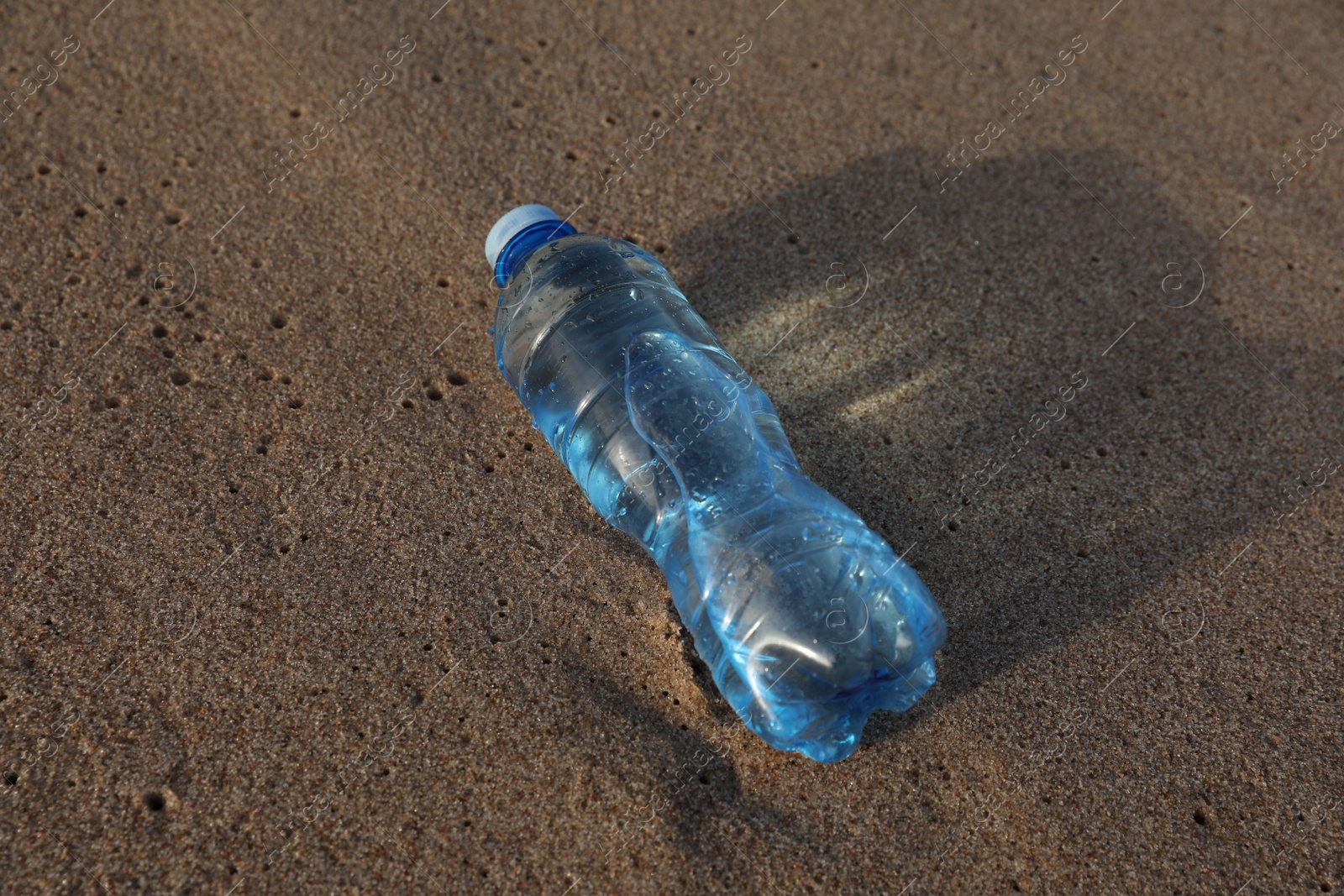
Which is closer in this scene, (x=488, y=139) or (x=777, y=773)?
(x=777, y=773)

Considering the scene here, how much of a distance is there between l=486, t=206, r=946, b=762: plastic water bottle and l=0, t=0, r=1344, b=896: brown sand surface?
91 mm

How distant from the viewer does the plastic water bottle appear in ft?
4.96

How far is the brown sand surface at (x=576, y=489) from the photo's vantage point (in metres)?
1.49

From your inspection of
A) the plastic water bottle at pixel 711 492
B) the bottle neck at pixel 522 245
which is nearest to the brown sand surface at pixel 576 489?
the plastic water bottle at pixel 711 492

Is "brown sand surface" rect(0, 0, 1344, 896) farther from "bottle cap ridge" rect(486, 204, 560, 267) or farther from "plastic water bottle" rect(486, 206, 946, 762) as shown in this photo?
"bottle cap ridge" rect(486, 204, 560, 267)

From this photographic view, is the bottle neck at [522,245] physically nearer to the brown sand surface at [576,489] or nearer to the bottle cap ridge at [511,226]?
the bottle cap ridge at [511,226]

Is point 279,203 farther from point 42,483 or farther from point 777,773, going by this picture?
point 777,773

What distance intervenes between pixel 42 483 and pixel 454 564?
86 cm

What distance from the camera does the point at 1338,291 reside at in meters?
2.19

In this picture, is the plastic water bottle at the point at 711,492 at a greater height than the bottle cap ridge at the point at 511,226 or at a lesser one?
lesser

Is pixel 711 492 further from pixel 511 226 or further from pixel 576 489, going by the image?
pixel 511 226

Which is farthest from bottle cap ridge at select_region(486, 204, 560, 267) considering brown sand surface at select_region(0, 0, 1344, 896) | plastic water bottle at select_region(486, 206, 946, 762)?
brown sand surface at select_region(0, 0, 1344, 896)

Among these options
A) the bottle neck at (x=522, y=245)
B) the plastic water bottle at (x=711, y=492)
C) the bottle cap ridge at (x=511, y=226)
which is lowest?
the plastic water bottle at (x=711, y=492)

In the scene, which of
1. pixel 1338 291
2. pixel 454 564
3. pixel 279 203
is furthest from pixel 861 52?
pixel 454 564
